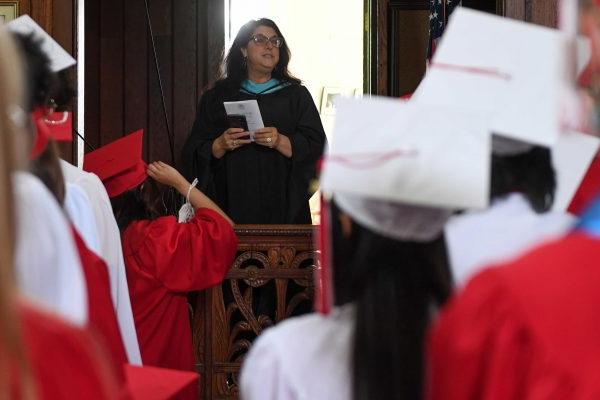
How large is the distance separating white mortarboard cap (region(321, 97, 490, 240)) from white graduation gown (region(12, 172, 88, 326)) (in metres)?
0.39

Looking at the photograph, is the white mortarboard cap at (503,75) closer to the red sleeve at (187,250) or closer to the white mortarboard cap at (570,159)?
the white mortarboard cap at (570,159)

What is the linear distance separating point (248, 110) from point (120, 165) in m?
1.34

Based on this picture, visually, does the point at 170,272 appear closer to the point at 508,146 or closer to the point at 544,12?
the point at 544,12

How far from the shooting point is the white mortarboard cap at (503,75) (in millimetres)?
1873

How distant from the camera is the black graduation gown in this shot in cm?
489

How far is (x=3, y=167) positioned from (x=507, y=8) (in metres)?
2.50

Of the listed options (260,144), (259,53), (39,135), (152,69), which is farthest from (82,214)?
(152,69)

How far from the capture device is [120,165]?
3293 mm

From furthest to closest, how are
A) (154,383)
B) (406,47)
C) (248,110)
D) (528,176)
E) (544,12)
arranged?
1. (406,47)
2. (248,110)
3. (544,12)
4. (154,383)
5. (528,176)

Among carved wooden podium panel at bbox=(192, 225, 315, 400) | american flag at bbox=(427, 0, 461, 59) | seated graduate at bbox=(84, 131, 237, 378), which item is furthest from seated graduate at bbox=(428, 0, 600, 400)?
american flag at bbox=(427, 0, 461, 59)

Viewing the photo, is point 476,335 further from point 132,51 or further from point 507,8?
point 132,51

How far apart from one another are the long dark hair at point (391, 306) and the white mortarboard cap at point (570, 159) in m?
0.89

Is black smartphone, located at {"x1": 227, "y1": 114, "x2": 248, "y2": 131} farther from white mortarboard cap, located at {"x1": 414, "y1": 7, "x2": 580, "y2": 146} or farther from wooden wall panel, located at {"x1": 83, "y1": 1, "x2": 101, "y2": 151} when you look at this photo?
white mortarboard cap, located at {"x1": 414, "y1": 7, "x2": 580, "y2": 146}

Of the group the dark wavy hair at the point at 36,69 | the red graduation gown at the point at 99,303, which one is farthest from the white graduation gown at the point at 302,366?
the dark wavy hair at the point at 36,69
